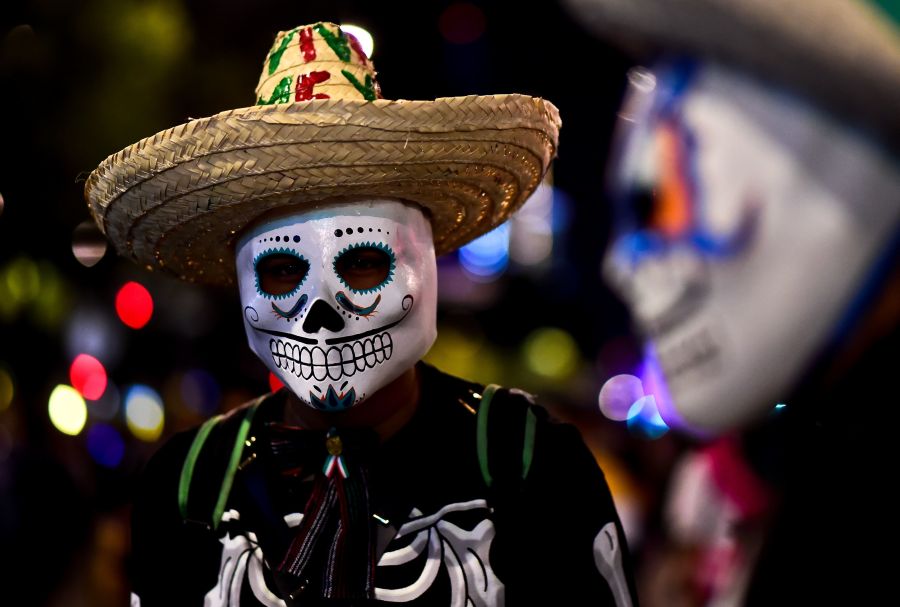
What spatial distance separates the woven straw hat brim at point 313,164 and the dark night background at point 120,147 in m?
0.34

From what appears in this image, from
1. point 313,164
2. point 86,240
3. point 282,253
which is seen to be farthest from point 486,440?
point 86,240

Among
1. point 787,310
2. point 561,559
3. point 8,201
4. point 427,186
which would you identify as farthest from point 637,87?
point 8,201

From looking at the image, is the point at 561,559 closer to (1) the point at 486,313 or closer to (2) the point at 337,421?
(2) the point at 337,421

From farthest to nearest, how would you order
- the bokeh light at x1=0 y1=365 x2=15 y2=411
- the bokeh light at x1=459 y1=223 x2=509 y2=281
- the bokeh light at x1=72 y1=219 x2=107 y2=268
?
the bokeh light at x1=459 y1=223 x2=509 y2=281, the bokeh light at x1=0 y1=365 x2=15 y2=411, the bokeh light at x1=72 y1=219 x2=107 y2=268

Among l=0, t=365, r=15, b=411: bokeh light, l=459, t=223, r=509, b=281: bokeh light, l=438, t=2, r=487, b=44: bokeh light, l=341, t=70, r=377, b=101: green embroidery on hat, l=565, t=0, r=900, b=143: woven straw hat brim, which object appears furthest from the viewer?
l=459, t=223, r=509, b=281: bokeh light

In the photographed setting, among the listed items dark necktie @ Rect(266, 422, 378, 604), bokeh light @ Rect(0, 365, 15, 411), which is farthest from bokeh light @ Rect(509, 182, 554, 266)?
dark necktie @ Rect(266, 422, 378, 604)

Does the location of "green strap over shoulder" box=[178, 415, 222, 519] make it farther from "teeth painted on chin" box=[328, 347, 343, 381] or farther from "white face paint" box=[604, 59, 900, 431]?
"white face paint" box=[604, 59, 900, 431]

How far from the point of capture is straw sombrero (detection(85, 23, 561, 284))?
2094 mm

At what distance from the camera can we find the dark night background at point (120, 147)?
430 cm

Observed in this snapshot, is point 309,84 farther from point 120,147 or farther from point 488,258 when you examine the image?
point 488,258

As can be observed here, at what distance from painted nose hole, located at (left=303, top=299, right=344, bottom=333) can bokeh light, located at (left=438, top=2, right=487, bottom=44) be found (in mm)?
6497

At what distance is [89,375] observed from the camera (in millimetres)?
7512

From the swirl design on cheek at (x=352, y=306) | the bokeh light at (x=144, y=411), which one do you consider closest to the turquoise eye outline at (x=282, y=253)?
the swirl design on cheek at (x=352, y=306)

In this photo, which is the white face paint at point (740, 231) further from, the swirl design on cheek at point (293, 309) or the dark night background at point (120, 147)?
the dark night background at point (120, 147)
